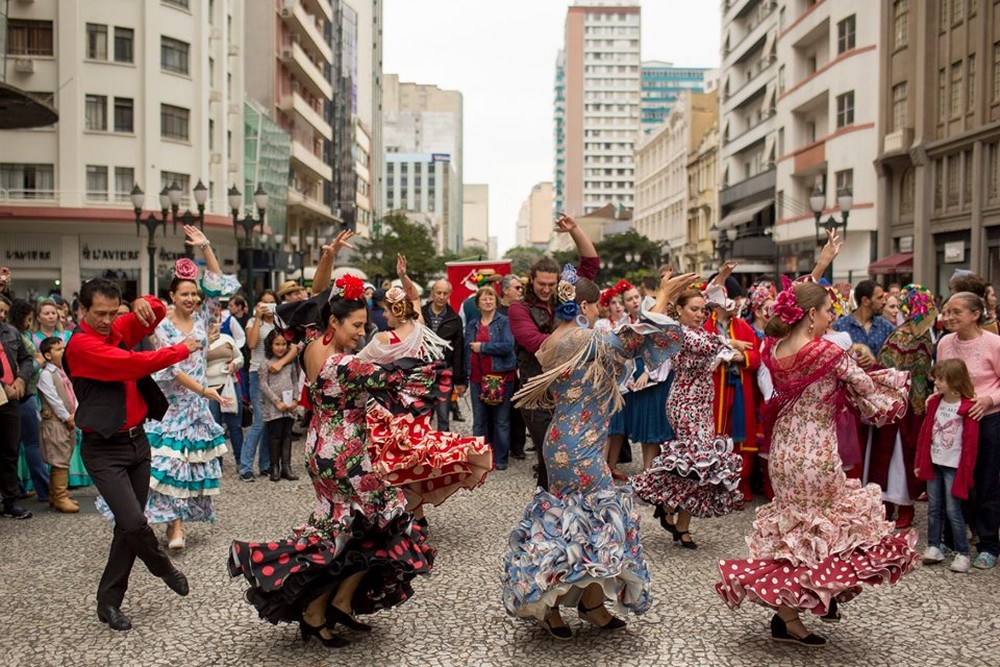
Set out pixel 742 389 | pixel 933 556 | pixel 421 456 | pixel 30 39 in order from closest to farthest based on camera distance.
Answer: pixel 421 456 < pixel 933 556 < pixel 742 389 < pixel 30 39

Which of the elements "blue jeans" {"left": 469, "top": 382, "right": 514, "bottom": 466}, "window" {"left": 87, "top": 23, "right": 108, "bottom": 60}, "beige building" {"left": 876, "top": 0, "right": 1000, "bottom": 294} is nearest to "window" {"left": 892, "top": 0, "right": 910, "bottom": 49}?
"beige building" {"left": 876, "top": 0, "right": 1000, "bottom": 294}

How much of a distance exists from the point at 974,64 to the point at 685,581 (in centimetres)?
2783

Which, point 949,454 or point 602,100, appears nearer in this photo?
point 949,454

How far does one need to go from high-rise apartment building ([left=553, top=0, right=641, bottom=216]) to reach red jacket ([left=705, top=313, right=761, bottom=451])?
176 metres

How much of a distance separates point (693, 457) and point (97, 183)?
114ft

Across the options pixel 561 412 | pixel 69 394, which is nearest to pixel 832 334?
pixel 561 412

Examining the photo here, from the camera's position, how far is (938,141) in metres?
30.9

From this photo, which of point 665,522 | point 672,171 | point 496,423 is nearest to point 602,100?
point 672,171

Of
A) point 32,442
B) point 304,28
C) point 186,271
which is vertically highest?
point 304,28

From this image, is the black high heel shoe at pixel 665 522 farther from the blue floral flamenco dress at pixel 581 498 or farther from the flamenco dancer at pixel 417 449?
the blue floral flamenco dress at pixel 581 498

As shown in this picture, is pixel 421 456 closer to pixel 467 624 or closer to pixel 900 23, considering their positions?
pixel 467 624

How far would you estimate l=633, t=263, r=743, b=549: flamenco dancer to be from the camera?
24.0ft

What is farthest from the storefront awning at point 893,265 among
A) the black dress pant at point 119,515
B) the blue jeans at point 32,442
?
the black dress pant at point 119,515

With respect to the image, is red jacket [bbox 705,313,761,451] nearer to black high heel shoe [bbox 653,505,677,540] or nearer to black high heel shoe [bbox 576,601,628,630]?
black high heel shoe [bbox 653,505,677,540]
